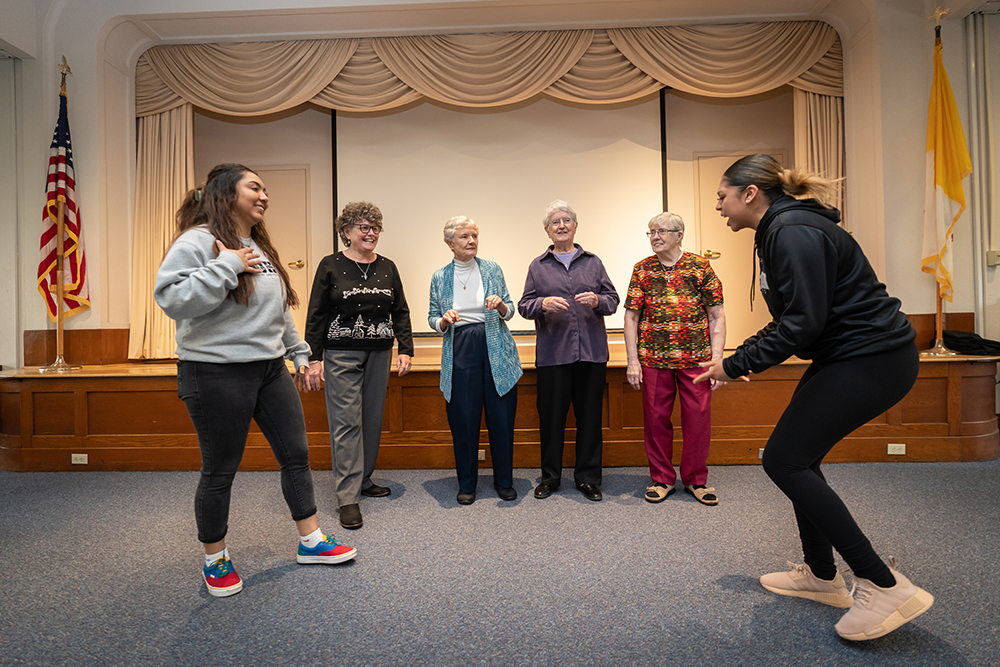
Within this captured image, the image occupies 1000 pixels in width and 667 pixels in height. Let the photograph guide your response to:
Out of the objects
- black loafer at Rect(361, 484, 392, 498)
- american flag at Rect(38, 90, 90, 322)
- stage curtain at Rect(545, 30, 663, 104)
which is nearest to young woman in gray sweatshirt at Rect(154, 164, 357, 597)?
black loafer at Rect(361, 484, 392, 498)

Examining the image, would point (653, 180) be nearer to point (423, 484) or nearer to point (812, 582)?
point (423, 484)

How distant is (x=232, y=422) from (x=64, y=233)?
3.12 m

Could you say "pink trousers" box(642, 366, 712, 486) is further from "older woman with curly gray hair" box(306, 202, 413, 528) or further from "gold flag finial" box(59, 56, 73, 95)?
"gold flag finial" box(59, 56, 73, 95)

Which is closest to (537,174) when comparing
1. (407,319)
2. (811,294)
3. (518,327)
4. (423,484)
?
(518,327)

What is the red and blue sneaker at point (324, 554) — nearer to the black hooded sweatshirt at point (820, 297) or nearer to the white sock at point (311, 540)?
the white sock at point (311, 540)

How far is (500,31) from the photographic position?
4.15 metres

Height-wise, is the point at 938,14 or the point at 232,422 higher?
the point at 938,14

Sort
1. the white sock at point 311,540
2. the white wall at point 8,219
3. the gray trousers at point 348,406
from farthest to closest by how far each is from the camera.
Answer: the white wall at point 8,219
the gray trousers at point 348,406
the white sock at point 311,540

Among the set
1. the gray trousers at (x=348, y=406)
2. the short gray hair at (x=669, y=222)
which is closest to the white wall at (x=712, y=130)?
the short gray hair at (x=669, y=222)

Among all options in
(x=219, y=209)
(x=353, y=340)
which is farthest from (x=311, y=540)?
(x=219, y=209)

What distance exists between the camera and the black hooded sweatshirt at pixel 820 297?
1407 mm

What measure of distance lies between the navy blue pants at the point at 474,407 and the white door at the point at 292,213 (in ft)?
7.97

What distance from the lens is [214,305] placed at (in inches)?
62.9

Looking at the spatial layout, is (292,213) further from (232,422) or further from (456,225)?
(232,422)
